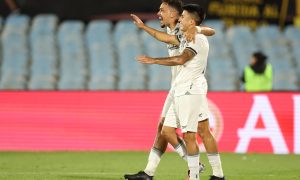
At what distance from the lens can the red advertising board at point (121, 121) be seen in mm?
13609

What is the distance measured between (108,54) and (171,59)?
29.1 ft

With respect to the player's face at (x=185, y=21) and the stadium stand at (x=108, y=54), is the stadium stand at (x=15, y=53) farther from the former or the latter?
the player's face at (x=185, y=21)

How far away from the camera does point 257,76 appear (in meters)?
15.5

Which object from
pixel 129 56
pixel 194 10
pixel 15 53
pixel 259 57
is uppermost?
pixel 129 56

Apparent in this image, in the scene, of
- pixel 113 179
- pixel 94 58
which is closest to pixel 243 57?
pixel 94 58

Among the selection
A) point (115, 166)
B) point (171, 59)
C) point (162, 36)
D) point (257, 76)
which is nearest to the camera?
point (171, 59)

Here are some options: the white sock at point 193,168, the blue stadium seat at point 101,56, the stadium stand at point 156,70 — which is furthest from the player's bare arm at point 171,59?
the blue stadium seat at point 101,56

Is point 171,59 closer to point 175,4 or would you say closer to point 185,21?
point 185,21

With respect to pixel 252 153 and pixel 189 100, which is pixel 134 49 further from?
pixel 189 100

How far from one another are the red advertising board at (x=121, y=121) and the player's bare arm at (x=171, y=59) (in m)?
5.35

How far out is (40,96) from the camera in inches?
539

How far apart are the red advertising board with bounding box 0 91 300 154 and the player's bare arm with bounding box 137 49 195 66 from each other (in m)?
5.35

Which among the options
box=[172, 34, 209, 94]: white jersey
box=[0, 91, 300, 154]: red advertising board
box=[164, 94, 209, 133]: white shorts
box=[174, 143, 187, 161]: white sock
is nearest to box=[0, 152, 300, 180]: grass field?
box=[0, 91, 300, 154]: red advertising board

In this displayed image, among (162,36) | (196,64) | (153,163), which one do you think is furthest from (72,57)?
(196,64)
